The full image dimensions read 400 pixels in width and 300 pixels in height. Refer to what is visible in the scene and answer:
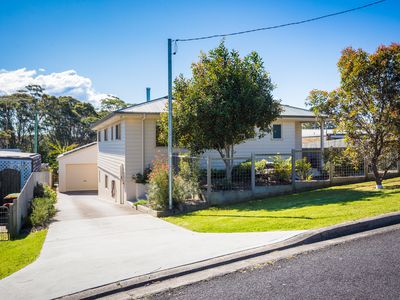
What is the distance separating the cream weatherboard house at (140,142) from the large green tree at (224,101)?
2.86 m

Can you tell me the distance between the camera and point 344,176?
14.1 metres

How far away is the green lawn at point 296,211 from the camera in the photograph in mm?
7913

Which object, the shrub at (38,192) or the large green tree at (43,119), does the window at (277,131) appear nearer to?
the shrub at (38,192)

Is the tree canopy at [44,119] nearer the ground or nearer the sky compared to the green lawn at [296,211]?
nearer the sky

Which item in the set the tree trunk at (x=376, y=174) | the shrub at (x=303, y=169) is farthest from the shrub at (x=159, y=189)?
the tree trunk at (x=376, y=174)

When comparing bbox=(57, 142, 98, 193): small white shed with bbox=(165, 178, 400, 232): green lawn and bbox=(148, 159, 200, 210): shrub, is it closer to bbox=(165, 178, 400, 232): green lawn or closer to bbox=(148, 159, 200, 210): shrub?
bbox=(148, 159, 200, 210): shrub

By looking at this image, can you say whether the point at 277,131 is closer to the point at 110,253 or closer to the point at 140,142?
the point at 140,142

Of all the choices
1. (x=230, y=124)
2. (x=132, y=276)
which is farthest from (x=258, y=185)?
(x=132, y=276)

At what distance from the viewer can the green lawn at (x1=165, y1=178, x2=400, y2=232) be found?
791cm

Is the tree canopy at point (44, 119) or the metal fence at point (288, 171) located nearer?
the metal fence at point (288, 171)

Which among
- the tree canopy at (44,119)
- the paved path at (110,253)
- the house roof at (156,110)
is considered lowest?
the paved path at (110,253)

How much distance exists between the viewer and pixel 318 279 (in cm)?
480

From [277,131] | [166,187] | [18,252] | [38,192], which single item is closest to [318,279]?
[18,252]

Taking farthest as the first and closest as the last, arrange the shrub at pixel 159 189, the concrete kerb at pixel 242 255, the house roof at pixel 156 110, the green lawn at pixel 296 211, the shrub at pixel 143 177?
the shrub at pixel 143 177 → the house roof at pixel 156 110 → the shrub at pixel 159 189 → the green lawn at pixel 296 211 → the concrete kerb at pixel 242 255
